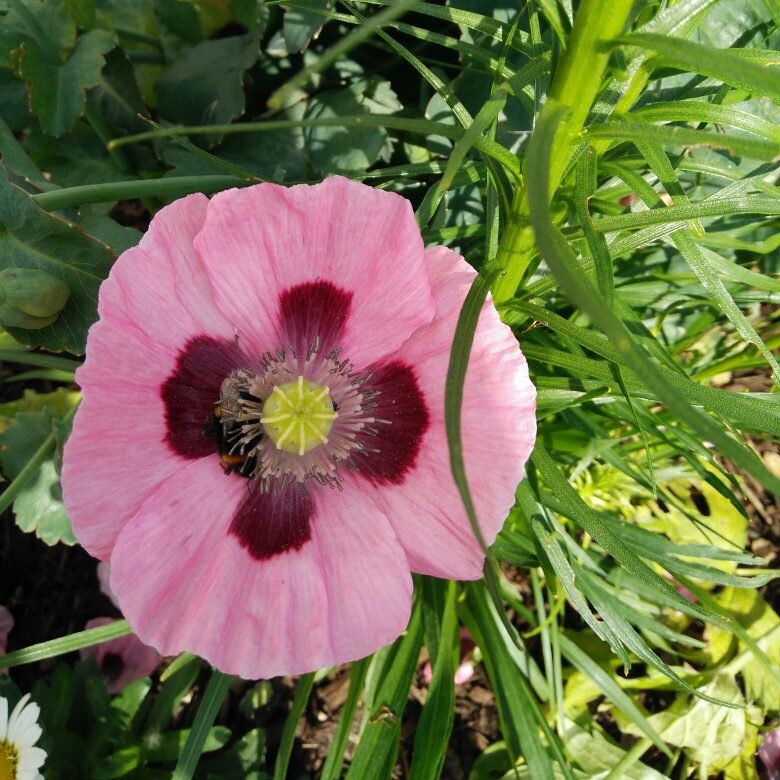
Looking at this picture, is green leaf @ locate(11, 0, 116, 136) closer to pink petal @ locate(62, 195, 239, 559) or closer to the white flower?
pink petal @ locate(62, 195, 239, 559)

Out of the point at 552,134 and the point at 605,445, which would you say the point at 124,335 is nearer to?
the point at 552,134

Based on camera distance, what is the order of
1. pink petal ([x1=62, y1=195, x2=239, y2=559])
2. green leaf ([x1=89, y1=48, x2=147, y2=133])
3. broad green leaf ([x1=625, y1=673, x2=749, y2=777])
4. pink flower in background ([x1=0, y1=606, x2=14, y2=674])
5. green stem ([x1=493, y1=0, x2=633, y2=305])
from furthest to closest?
broad green leaf ([x1=625, y1=673, x2=749, y2=777]) → pink flower in background ([x1=0, y1=606, x2=14, y2=674]) → green leaf ([x1=89, y1=48, x2=147, y2=133]) → pink petal ([x1=62, y1=195, x2=239, y2=559]) → green stem ([x1=493, y1=0, x2=633, y2=305])

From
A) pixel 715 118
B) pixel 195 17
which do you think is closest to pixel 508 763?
pixel 715 118

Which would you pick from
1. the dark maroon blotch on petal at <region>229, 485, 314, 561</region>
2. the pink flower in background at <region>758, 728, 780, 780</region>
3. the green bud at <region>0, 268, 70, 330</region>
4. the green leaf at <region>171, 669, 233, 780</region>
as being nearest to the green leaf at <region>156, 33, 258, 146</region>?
the green bud at <region>0, 268, 70, 330</region>

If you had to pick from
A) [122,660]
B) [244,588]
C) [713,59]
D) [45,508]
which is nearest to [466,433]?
[244,588]

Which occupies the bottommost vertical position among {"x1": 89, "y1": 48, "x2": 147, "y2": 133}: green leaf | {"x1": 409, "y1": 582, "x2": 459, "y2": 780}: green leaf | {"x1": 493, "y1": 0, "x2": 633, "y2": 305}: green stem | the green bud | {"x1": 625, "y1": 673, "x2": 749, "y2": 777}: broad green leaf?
{"x1": 625, "y1": 673, "x2": 749, "y2": 777}: broad green leaf

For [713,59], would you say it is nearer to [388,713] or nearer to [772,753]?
[388,713]

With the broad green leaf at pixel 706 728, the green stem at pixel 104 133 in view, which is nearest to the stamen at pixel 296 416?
the green stem at pixel 104 133
